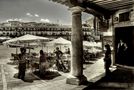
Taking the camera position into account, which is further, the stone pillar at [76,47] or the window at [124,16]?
the window at [124,16]

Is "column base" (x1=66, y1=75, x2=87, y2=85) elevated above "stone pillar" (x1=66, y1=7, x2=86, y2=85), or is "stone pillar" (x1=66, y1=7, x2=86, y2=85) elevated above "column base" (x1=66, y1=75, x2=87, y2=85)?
"stone pillar" (x1=66, y1=7, x2=86, y2=85)

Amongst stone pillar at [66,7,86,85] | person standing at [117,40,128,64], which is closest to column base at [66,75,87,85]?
stone pillar at [66,7,86,85]

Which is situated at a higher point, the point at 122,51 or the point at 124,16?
the point at 124,16

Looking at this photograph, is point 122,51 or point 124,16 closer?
point 124,16

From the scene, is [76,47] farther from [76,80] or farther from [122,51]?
[122,51]

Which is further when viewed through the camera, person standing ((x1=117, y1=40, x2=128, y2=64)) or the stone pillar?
person standing ((x1=117, y1=40, x2=128, y2=64))

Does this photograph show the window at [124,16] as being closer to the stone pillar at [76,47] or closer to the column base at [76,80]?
the stone pillar at [76,47]

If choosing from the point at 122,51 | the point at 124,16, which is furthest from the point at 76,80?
the point at 122,51

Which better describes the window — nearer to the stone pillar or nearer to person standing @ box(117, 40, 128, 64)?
person standing @ box(117, 40, 128, 64)

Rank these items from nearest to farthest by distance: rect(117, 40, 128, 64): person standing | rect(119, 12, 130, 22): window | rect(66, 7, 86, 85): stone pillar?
1. rect(66, 7, 86, 85): stone pillar
2. rect(119, 12, 130, 22): window
3. rect(117, 40, 128, 64): person standing

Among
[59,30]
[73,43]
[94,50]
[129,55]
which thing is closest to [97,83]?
[73,43]

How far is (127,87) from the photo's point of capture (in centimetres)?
790

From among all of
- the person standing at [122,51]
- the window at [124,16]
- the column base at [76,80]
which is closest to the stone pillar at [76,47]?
the column base at [76,80]

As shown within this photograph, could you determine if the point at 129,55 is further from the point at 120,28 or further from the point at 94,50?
the point at 94,50
